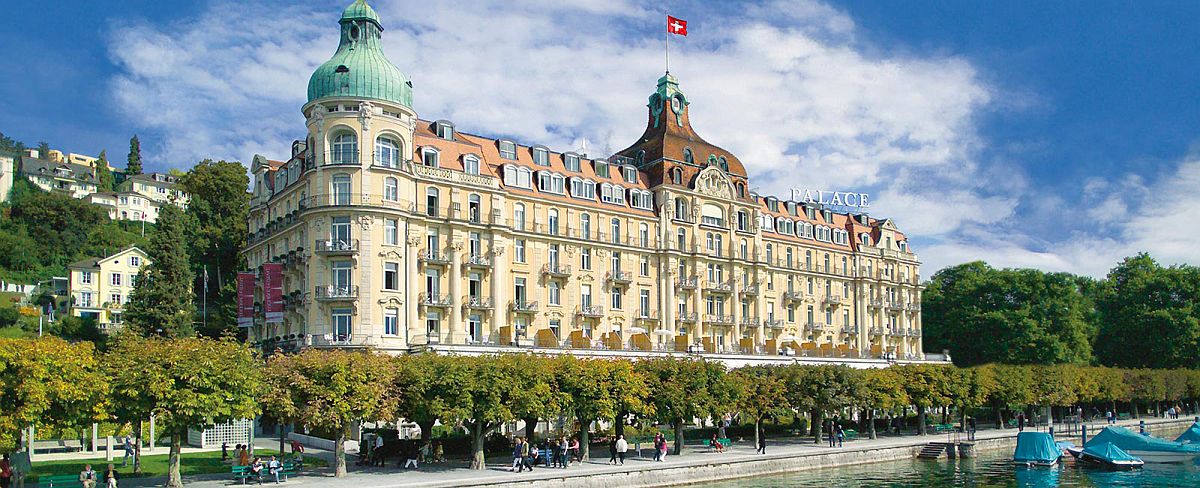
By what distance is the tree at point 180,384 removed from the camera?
45938 mm

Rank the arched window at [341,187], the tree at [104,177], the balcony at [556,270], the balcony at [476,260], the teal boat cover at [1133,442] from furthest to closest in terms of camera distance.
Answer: the tree at [104,177] < the balcony at [556,270] < the balcony at [476,260] < the arched window at [341,187] < the teal boat cover at [1133,442]

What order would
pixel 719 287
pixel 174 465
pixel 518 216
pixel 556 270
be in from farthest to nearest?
pixel 719 287 → pixel 556 270 → pixel 518 216 → pixel 174 465

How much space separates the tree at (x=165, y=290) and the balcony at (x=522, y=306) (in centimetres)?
2889

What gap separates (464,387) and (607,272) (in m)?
42.3

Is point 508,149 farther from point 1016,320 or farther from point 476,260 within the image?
point 1016,320

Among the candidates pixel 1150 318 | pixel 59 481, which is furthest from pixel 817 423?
pixel 1150 318

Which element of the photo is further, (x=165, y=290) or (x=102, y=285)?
(x=102, y=285)

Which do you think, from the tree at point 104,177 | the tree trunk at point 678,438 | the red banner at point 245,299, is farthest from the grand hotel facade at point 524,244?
the tree at point 104,177

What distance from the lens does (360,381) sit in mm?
51625

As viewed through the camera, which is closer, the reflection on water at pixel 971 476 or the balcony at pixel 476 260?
the reflection on water at pixel 971 476

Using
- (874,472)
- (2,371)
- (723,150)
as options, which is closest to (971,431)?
(874,472)

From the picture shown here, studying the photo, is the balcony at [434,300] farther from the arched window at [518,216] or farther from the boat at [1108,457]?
the boat at [1108,457]

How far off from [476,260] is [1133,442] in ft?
176

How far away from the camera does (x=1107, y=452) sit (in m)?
69.6
